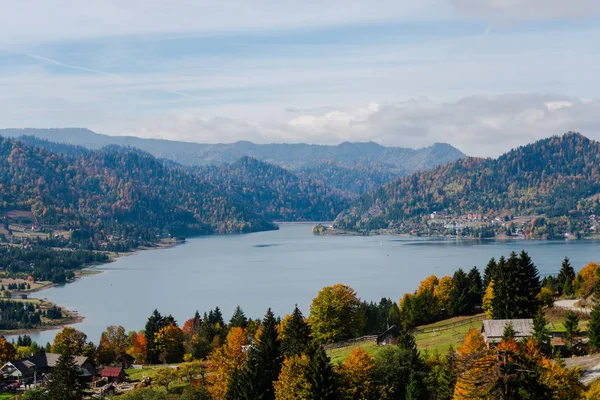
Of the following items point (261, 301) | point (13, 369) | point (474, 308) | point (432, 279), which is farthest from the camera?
point (261, 301)

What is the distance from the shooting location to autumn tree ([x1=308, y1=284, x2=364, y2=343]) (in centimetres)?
5991

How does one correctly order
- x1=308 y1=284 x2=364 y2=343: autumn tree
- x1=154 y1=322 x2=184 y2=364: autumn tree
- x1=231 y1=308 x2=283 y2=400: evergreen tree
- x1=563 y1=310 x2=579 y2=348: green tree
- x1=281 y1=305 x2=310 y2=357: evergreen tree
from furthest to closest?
1. x1=154 y1=322 x2=184 y2=364: autumn tree
2. x1=308 y1=284 x2=364 y2=343: autumn tree
3. x1=281 y1=305 x2=310 y2=357: evergreen tree
4. x1=563 y1=310 x2=579 y2=348: green tree
5. x1=231 y1=308 x2=283 y2=400: evergreen tree

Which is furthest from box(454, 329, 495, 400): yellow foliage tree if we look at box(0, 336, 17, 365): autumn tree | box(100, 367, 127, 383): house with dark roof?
box(0, 336, 17, 365): autumn tree

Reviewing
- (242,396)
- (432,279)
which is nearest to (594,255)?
(432,279)

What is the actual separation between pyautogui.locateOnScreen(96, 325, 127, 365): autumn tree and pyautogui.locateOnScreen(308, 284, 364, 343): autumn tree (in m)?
21.5

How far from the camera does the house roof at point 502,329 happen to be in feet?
140

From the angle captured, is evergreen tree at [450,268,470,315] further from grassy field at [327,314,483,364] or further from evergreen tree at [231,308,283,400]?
evergreen tree at [231,308,283,400]

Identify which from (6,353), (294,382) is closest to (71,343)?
(6,353)

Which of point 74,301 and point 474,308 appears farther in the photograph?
point 74,301

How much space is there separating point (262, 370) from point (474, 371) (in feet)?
60.4

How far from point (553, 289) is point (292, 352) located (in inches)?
1436

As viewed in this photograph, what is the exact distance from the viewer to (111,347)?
235 feet

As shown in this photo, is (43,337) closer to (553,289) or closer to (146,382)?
(146,382)

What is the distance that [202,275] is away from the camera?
16188 centimetres
